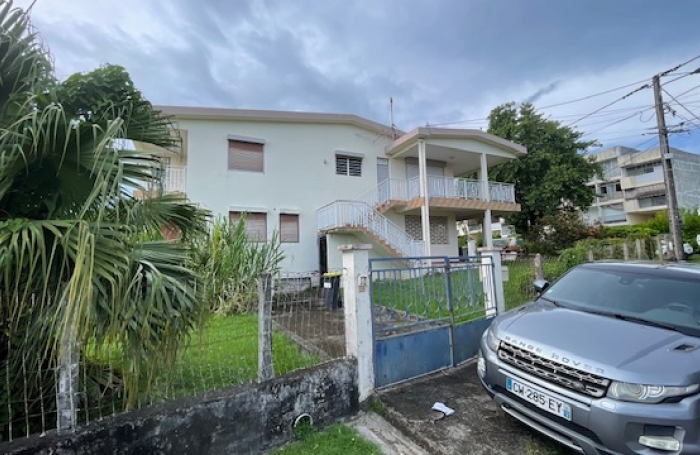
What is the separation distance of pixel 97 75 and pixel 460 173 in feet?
59.9

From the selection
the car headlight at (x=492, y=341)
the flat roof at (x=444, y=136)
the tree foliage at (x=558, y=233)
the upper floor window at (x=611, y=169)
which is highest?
the upper floor window at (x=611, y=169)

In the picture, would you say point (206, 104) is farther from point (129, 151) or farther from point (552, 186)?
point (552, 186)

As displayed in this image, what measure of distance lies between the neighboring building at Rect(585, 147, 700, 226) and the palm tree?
3845 cm

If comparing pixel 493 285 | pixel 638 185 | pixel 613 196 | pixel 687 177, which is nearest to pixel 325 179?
pixel 493 285

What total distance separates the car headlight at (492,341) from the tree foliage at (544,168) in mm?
19819

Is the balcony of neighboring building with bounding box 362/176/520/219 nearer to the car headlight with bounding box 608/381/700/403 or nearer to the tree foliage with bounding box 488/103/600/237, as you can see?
the tree foliage with bounding box 488/103/600/237

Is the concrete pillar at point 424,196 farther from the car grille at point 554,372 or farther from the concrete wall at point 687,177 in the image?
the concrete wall at point 687,177

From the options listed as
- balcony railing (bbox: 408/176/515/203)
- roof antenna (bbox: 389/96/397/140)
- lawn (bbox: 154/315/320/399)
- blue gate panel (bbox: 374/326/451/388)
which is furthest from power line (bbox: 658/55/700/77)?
lawn (bbox: 154/315/320/399)

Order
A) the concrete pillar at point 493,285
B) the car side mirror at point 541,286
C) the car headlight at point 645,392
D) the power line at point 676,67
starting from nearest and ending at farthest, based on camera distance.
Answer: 1. the car headlight at point 645,392
2. the car side mirror at point 541,286
3. the concrete pillar at point 493,285
4. the power line at point 676,67

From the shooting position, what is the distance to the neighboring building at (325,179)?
12.1 metres

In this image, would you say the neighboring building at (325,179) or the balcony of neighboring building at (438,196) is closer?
the neighboring building at (325,179)

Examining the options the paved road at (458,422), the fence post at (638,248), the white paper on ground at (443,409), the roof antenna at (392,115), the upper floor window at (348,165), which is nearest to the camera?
the paved road at (458,422)

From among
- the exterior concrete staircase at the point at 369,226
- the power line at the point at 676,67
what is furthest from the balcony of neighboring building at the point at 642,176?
the exterior concrete staircase at the point at 369,226

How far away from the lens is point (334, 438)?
3.16 meters
